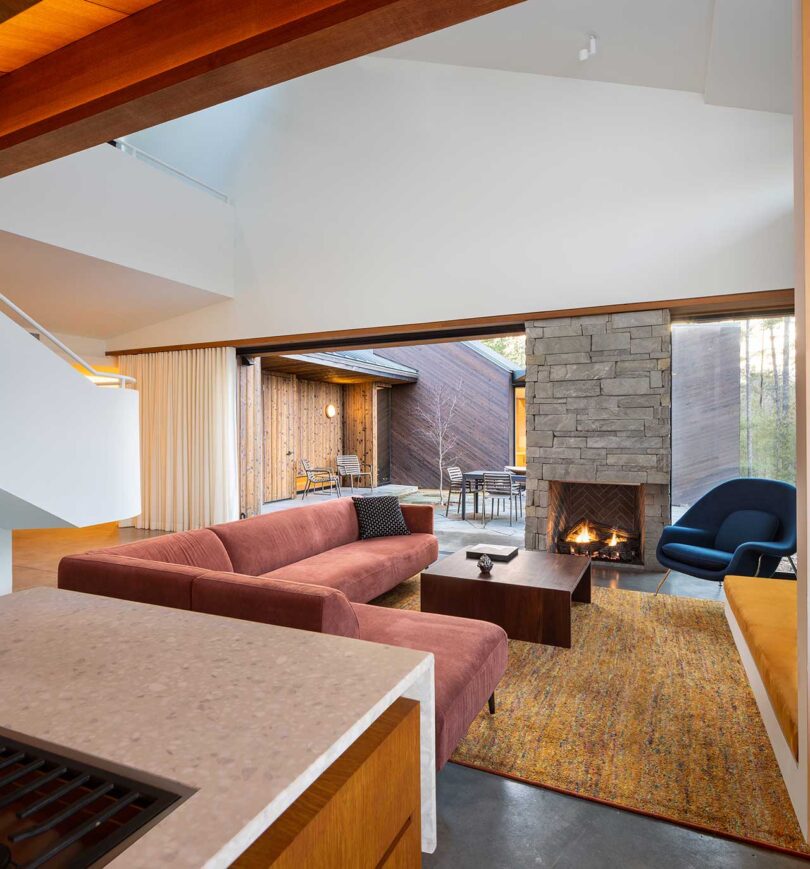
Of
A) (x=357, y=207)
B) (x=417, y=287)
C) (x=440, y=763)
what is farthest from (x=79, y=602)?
(x=357, y=207)

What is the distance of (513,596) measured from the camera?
11.1 feet

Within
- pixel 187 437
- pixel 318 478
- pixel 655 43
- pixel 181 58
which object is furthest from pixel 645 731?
pixel 318 478

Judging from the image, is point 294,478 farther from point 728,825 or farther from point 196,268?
point 728,825

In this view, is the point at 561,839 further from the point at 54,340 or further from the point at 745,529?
the point at 54,340

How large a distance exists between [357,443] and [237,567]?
9.13 meters

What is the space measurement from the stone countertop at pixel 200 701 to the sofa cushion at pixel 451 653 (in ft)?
2.71

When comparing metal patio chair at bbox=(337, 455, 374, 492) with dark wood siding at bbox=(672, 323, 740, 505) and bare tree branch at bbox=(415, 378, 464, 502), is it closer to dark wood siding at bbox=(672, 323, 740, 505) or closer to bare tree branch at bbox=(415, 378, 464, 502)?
bare tree branch at bbox=(415, 378, 464, 502)

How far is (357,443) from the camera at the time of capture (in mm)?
12547

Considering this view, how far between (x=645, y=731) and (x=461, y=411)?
946cm

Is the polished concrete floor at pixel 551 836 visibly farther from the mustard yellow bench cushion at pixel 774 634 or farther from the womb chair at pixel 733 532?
the womb chair at pixel 733 532

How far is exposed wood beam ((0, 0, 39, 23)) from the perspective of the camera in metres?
1.19

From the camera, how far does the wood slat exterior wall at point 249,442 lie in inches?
287

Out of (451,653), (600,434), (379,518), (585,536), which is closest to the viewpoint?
(451,653)

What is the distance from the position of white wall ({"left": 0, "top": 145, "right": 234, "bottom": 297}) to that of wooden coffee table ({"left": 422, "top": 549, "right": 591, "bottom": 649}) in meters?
4.29
